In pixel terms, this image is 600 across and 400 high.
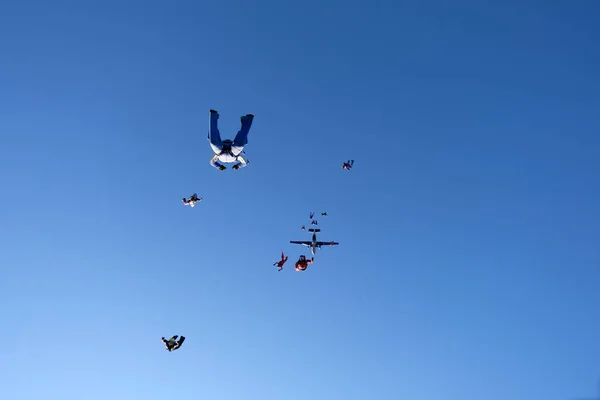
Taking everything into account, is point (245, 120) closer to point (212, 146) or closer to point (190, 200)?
point (212, 146)

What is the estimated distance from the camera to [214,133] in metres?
29.0

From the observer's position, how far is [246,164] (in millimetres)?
31922

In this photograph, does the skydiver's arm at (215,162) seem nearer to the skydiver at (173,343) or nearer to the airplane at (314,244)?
the skydiver at (173,343)

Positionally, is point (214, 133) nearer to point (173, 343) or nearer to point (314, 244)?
point (173, 343)

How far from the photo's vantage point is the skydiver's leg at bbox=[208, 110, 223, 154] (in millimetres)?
28591

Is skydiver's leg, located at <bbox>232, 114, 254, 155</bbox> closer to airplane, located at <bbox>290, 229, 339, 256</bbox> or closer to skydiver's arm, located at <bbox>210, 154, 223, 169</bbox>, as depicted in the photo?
skydiver's arm, located at <bbox>210, 154, 223, 169</bbox>

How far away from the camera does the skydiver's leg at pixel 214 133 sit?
28591 mm

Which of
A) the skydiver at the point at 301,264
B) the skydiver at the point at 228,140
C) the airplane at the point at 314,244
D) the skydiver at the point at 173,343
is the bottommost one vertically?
the skydiver at the point at 173,343

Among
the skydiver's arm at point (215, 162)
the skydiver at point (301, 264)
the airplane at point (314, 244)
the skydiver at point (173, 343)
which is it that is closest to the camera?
the skydiver at point (173, 343)

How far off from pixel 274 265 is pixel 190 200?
956 cm

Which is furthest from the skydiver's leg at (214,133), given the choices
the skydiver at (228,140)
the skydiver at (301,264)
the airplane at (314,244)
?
the airplane at (314,244)

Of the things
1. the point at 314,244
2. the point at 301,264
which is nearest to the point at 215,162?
the point at 301,264

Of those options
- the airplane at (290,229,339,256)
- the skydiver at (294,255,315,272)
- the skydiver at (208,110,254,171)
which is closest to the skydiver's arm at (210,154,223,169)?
the skydiver at (208,110,254,171)

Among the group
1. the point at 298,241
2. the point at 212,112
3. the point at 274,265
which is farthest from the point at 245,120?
the point at 298,241
